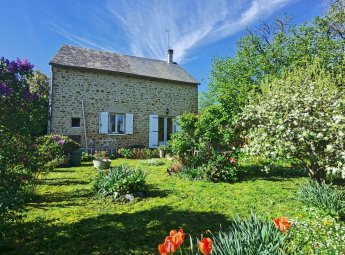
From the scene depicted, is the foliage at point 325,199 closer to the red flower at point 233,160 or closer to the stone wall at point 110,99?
the red flower at point 233,160

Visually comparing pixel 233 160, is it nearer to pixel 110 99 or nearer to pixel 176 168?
pixel 176 168

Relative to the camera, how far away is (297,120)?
210 inches

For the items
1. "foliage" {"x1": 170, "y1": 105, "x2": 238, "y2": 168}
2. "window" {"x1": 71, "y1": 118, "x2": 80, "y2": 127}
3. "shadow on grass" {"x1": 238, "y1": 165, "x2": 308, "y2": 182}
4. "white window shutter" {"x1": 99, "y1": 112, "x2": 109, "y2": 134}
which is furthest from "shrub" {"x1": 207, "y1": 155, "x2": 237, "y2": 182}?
"window" {"x1": 71, "y1": 118, "x2": 80, "y2": 127}

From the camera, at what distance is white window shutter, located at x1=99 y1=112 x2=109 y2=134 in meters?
15.4

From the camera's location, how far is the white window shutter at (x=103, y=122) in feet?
50.6

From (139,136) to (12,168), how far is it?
12472mm

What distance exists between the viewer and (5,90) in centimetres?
412

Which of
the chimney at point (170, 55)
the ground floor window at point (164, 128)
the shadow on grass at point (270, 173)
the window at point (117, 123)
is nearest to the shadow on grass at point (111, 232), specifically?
the shadow on grass at point (270, 173)

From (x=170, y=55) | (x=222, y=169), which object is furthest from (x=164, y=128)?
(x=222, y=169)

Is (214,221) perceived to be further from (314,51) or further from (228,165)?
(314,51)

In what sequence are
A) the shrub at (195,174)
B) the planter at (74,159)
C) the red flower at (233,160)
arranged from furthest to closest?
the planter at (74,159), the red flower at (233,160), the shrub at (195,174)

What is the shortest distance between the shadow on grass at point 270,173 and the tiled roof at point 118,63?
10031mm

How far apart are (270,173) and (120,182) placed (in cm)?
585

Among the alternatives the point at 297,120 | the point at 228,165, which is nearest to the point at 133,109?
the point at 228,165
